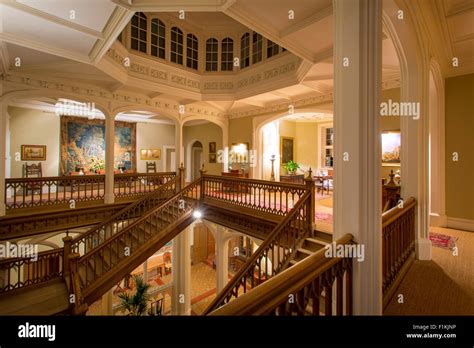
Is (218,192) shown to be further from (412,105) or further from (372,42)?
(372,42)

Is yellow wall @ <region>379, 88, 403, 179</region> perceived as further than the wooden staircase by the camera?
Yes

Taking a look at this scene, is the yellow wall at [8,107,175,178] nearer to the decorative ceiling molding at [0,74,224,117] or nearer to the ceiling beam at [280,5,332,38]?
the decorative ceiling molding at [0,74,224,117]

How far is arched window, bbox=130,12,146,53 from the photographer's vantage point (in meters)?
7.78

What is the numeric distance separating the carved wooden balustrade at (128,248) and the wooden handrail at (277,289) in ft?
17.8

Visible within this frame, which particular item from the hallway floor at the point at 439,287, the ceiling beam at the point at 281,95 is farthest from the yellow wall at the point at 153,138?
the hallway floor at the point at 439,287

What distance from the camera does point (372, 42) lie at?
2.00 metres

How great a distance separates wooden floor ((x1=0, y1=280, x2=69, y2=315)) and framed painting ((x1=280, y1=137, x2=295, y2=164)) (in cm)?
1104

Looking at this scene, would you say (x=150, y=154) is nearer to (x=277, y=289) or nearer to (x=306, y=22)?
(x=306, y=22)

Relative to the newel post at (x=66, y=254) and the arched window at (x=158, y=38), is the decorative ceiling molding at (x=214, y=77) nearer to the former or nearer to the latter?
the arched window at (x=158, y=38)

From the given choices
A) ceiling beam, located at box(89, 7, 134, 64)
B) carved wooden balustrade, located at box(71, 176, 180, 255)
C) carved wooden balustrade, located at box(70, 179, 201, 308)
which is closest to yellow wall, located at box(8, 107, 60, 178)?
carved wooden balustrade, located at box(71, 176, 180, 255)

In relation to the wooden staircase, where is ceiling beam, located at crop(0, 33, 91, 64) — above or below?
above

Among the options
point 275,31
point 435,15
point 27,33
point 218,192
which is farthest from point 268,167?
point 27,33

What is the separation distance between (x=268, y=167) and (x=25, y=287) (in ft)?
32.4

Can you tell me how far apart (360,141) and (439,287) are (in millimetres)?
2608
